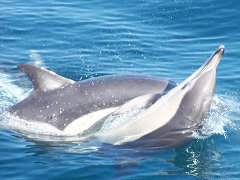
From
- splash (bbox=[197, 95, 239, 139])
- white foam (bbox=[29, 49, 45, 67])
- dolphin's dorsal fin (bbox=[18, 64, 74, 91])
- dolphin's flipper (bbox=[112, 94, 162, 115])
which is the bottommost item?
splash (bbox=[197, 95, 239, 139])

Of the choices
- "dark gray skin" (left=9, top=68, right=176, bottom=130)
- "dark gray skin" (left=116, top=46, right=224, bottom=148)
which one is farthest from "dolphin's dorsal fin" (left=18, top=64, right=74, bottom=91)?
"dark gray skin" (left=116, top=46, right=224, bottom=148)

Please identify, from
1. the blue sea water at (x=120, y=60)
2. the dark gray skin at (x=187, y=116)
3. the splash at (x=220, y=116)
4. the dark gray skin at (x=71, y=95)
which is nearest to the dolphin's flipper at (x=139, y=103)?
the dark gray skin at (x=71, y=95)

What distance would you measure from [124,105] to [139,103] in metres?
0.31

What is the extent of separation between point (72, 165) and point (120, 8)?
12295 millimetres

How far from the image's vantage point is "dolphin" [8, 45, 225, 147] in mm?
10039

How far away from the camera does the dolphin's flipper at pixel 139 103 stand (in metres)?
10.5

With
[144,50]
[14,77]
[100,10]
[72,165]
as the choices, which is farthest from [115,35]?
[72,165]

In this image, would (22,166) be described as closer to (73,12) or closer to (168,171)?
(168,171)

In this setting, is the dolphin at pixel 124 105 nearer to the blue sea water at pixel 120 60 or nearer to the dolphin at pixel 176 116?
the dolphin at pixel 176 116

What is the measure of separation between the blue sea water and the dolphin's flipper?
0.85 meters

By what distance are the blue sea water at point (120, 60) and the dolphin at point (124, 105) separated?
0.38m

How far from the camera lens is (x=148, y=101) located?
10.5 m

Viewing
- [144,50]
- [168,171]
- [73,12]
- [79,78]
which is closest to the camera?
[168,171]

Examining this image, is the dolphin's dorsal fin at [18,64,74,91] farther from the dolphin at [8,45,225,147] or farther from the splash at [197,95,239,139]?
the splash at [197,95,239,139]
